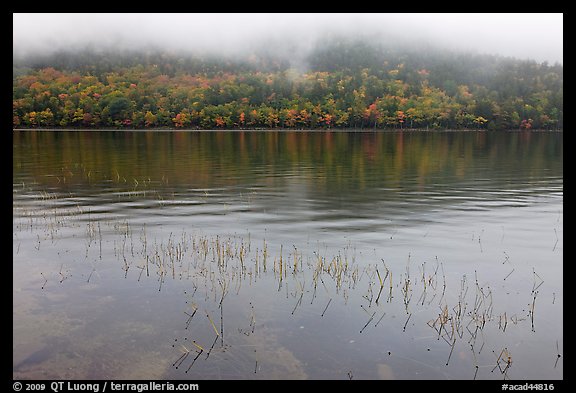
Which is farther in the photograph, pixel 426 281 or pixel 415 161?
pixel 415 161

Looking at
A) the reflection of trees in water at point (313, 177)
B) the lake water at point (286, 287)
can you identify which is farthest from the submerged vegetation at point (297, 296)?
the reflection of trees in water at point (313, 177)

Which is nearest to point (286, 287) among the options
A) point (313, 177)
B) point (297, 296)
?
point (297, 296)

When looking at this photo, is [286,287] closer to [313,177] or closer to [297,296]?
[297,296]

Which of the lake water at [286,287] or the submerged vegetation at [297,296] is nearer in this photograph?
the lake water at [286,287]

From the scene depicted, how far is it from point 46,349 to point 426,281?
402 inches

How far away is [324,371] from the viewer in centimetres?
1011

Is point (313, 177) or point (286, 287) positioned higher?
point (313, 177)

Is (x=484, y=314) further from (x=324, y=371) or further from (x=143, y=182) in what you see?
(x=143, y=182)

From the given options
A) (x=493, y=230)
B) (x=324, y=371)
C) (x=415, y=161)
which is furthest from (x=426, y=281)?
(x=415, y=161)

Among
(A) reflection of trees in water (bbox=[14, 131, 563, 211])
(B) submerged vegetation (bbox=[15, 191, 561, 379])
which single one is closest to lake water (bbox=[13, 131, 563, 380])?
(B) submerged vegetation (bbox=[15, 191, 561, 379])

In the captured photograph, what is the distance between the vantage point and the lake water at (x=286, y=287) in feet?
34.4

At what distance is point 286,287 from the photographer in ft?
47.6

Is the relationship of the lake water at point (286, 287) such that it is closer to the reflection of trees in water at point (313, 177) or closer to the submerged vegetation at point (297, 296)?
the submerged vegetation at point (297, 296)
